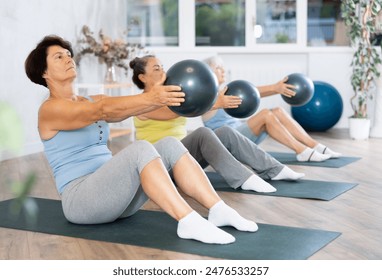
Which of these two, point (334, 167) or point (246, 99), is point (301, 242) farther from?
point (334, 167)

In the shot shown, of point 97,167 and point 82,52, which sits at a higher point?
point 82,52

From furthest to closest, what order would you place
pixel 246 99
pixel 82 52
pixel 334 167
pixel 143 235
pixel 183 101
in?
pixel 82 52
pixel 334 167
pixel 246 99
pixel 143 235
pixel 183 101

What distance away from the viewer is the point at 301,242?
1.84 meters

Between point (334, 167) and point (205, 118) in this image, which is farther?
point (334, 167)

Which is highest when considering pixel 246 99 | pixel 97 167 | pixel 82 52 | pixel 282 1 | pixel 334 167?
pixel 282 1

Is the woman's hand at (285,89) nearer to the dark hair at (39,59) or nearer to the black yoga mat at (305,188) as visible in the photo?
the black yoga mat at (305,188)

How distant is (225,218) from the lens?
6.37 ft

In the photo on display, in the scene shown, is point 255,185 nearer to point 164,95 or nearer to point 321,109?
point 164,95

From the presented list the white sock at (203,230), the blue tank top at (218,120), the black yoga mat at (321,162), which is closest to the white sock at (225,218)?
the white sock at (203,230)

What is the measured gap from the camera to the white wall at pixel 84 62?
405 centimetres

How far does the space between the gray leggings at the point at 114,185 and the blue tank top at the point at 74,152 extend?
0.12 ft

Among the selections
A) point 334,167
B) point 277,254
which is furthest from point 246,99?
point 277,254

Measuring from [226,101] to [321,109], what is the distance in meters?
2.77

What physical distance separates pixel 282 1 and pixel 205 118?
10.4ft
